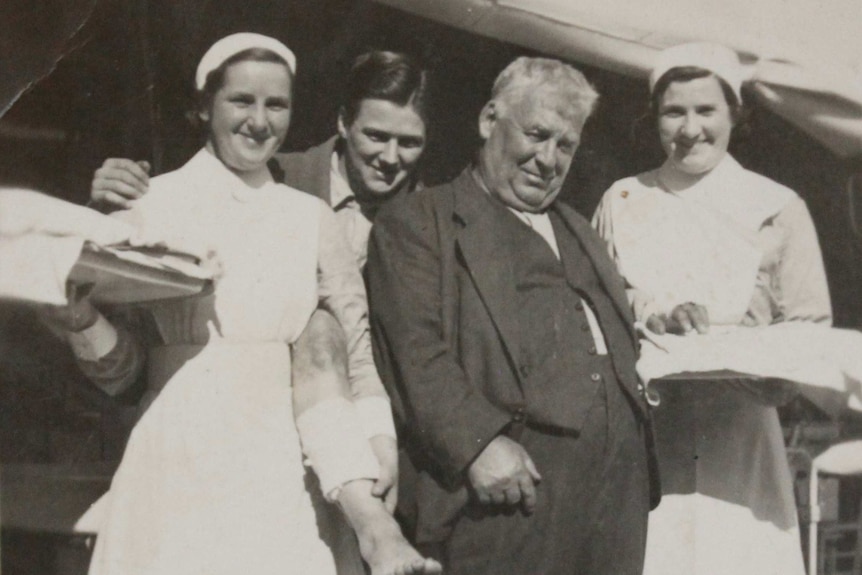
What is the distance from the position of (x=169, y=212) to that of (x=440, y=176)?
56.7 inches

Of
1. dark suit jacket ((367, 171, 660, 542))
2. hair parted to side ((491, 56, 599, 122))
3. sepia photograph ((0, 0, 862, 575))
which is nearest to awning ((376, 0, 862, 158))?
sepia photograph ((0, 0, 862, 575))

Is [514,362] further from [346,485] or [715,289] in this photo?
[715,289]

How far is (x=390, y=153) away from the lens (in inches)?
106

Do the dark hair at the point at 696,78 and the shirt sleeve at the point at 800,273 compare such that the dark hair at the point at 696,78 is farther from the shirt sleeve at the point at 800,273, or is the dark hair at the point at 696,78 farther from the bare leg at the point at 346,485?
the bare leg at the point at 346,485

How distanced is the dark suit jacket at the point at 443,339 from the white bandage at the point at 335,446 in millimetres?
160

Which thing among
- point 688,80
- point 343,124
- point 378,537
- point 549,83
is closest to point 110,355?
point 378,537

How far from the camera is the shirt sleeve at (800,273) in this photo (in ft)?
9.14

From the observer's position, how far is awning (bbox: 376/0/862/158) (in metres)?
2.95

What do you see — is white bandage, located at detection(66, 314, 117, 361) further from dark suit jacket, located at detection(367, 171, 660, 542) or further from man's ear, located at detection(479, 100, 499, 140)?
man's ear, located at detection(479, 100, 499, 140)

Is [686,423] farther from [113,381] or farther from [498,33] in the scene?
[113,381]

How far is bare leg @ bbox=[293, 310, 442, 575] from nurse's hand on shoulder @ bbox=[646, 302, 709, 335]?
2.44 feet

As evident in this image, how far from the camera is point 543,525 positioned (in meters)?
2.31

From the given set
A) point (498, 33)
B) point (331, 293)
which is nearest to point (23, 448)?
point (331, 293)

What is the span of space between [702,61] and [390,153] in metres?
0.83
